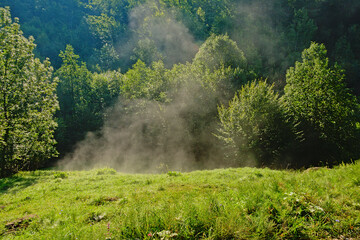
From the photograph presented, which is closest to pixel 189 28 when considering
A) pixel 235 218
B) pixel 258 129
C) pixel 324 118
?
pixel 324 118

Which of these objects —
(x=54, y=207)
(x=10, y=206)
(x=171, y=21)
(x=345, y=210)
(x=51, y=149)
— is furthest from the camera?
(x=171, y=21)

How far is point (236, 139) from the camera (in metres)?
20.4

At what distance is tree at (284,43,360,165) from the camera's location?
23.2 meters

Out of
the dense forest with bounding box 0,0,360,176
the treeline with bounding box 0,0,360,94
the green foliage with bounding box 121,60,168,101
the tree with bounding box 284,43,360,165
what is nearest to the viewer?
the dense forest with bounding box 0,0,360,176

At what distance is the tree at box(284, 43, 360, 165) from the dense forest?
11 centimetres

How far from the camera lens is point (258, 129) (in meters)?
19.6

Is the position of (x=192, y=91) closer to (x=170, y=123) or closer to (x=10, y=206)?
(x=170, y=123)

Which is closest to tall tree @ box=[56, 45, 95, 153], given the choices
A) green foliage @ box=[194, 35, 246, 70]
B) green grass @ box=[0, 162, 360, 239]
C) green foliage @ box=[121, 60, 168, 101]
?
green foliage @ box=[121, 60, 168, 101]

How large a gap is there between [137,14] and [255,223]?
Answer: 9599 cm

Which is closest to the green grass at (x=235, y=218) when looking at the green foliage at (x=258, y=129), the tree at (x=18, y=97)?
the tree at (x=18, y=97)

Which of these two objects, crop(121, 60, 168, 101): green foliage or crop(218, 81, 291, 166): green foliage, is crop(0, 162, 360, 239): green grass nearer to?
crop(218, 81, 291, 166): green foliage

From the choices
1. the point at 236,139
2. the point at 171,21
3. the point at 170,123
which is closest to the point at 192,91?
the point at 170,123

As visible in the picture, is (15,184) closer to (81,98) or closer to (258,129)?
(258,129)

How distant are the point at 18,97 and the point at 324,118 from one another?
29.7 meters
